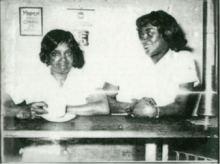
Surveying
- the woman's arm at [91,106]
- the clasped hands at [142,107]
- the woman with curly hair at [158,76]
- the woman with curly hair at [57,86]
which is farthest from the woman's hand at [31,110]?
the clasped hands at [142,107]

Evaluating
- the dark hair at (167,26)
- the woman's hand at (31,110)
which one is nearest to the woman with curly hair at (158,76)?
the dark hair at (167,26)

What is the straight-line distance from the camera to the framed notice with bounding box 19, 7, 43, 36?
336 centimetres

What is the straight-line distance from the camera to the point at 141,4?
3402mm

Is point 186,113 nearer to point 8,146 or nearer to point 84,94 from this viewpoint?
point 84,94

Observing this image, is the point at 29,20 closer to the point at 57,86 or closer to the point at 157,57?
the point at 57,86

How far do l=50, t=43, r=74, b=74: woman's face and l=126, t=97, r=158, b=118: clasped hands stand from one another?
2.62 ft

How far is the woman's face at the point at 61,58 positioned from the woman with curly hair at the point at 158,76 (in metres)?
0.49

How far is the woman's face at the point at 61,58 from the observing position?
133 inches

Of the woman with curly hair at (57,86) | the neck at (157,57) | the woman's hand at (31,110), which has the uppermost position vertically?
the neck at (157,57)

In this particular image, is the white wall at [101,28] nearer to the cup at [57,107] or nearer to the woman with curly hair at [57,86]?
the woman with curly hair at [57,86]

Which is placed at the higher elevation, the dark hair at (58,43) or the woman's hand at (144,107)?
the dark hair at (58,43)

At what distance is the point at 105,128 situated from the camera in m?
3.38

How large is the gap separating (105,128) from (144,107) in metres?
0.48

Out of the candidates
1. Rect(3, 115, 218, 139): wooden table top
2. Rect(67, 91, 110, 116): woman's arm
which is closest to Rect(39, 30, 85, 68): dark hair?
Rect(67, 91, 110, 116): woman's arm
